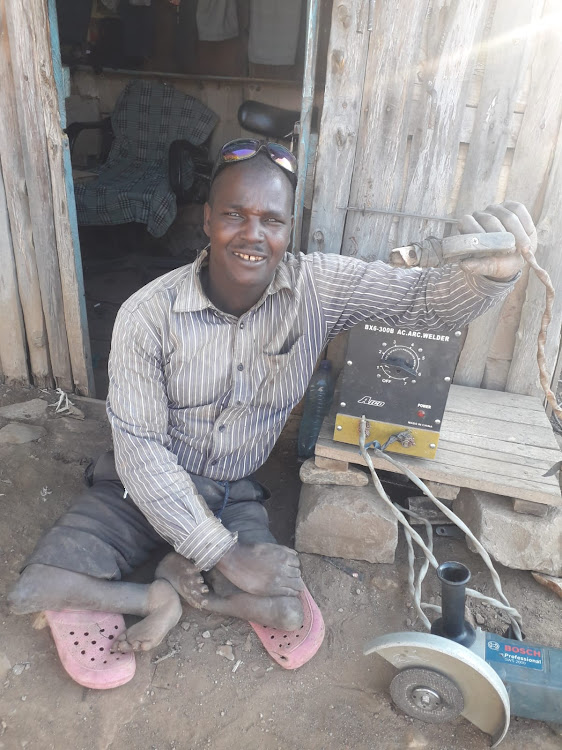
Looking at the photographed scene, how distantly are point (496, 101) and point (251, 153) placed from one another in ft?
3.77

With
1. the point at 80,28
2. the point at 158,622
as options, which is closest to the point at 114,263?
the point at 80,28

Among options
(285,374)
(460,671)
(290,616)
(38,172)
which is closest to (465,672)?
(460,671)

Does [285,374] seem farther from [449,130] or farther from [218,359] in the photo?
[449,130]

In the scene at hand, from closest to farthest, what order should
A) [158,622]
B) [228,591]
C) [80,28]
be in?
[158,622] < [228,591] < [80,28]

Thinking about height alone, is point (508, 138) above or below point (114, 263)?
above

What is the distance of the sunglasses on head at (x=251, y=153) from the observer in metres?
1.81

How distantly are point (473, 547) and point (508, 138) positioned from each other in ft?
5.60

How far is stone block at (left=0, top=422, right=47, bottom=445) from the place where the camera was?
285cm

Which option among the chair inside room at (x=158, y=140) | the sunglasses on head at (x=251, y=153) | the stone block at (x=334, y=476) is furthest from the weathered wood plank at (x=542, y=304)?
the chair inside room at (x=158, y=140)

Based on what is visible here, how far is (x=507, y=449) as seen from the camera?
7.32 feet

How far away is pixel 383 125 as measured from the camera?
7.72 feet

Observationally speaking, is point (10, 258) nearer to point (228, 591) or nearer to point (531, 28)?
point (228, 591)

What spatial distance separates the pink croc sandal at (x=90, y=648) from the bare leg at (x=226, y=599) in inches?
9.4

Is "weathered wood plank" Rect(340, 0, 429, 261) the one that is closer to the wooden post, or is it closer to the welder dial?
the welder dial
